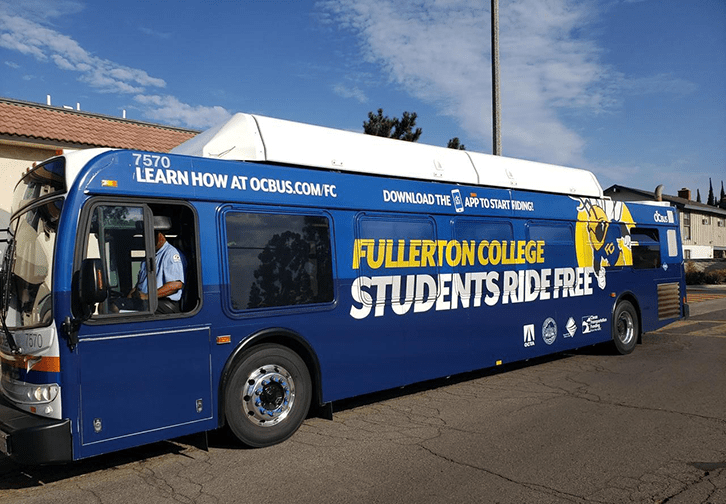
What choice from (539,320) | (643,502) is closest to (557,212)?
(539,320)

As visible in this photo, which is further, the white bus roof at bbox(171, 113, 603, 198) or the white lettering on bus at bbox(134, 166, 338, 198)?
the white bus roof at bbox(171, 113, 603, 198)

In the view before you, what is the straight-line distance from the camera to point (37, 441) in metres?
4.36

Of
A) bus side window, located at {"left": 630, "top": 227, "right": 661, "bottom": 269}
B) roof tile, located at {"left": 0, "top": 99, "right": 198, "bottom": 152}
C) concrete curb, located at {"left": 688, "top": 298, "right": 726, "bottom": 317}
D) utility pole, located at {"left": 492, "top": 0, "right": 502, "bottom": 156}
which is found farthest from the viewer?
concrete curb, located at {"left": 688, "top": 298, "right": 726, "bottom": 317}

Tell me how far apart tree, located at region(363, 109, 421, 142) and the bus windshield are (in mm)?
21083

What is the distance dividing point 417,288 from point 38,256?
13.2ft

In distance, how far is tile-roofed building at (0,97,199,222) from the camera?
11.7m

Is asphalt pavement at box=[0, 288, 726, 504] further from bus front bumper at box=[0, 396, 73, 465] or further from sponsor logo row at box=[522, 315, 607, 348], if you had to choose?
sponsor logo row at box=[522, 315, 607, 348]

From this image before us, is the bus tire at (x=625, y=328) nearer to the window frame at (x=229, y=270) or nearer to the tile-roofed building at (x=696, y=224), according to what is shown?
the window frame at (x=229, y=270)

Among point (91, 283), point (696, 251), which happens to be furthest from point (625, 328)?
point (696, 251)

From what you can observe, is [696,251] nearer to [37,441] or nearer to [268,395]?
[268,395]

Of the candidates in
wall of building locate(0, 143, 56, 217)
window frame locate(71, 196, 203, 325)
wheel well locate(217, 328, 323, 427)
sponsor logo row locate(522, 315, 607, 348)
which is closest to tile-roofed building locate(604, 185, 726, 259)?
sponsor logo row locate(522, 315, 607, 348)

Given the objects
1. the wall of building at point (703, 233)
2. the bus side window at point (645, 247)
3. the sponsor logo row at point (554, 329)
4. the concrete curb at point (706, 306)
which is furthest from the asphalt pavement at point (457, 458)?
the wall of building at point (703, 233)

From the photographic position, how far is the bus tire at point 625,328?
10.6 metres

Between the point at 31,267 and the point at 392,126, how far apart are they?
71.4ft
